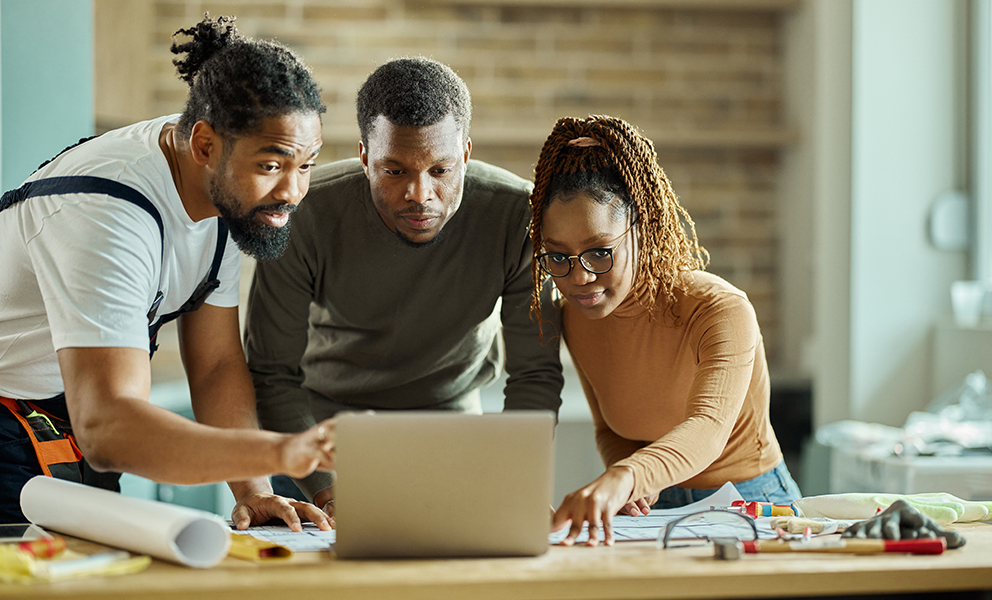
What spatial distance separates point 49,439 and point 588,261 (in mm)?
902

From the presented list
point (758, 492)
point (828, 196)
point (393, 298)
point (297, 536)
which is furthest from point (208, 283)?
point (828, 196)

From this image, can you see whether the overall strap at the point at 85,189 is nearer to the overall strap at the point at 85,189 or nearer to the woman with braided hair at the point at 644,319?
the overall strap at the point at 85,189

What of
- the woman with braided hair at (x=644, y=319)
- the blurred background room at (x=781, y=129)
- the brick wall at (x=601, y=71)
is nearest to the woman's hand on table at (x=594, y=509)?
the woman with braided hair at (x=644, y=319)

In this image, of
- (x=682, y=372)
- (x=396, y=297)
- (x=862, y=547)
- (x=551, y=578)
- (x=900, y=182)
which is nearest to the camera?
(x=551, y=578)

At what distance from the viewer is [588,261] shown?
1482 mm

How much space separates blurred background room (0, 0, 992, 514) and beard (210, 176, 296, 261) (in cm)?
154

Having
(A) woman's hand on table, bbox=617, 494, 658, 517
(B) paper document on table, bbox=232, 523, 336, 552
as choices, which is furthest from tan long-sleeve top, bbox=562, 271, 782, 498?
(B) paper document on table, bbox=232, 523, 336, 552

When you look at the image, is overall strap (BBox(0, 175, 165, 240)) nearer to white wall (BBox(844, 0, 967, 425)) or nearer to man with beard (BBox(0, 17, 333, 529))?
man with beard (BBox(0, 17, 333, 529))

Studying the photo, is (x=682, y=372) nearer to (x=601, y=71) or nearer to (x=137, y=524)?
(x=137, y=524)

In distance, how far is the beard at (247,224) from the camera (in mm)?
1366

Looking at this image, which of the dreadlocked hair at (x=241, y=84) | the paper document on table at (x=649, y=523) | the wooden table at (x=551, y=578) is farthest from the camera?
the dreadlocked hair at (x=241, y=84)

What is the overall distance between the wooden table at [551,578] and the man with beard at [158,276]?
0.14 metres

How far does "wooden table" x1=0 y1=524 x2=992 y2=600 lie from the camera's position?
953mm

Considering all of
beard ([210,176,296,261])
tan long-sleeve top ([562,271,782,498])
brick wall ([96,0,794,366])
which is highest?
brick wall ([96,0,794,366])
